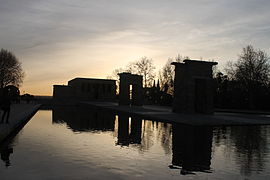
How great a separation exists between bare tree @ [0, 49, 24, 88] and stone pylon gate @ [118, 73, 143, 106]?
33.8m

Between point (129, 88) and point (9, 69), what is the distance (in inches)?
1375

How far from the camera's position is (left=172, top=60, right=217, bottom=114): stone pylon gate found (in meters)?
25.0

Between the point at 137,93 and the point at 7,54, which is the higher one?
the point at 7,54

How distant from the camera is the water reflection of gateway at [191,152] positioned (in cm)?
727

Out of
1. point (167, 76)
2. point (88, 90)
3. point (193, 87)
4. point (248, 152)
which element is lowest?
point (248, 152)

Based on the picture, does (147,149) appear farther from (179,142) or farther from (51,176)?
(51,176)

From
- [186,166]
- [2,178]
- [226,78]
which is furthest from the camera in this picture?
[226,78]

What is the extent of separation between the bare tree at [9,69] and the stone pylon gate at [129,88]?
33.8m

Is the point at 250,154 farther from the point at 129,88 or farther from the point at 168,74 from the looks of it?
the point at 168,74

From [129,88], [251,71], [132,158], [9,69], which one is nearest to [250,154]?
[132,158]

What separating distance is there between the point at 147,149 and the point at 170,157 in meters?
1.26

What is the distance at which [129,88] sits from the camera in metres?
41.3

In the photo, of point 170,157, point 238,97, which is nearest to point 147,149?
point 170,157

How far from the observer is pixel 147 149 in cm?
928
